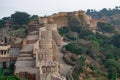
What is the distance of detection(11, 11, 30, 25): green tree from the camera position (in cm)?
6469

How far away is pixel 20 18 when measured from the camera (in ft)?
214

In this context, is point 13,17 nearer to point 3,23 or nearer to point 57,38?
point 3,23

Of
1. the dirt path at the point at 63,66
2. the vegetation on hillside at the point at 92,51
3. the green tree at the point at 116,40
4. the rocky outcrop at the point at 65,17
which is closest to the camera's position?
the dirt path at the point at 63,66

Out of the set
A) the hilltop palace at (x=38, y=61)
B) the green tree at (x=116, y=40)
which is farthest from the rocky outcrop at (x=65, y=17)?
the hilltop palace at (x=38, y=61)

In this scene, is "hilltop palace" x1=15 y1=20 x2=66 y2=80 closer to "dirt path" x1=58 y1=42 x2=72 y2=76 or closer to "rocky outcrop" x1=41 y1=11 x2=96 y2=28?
"dirt path" x1=58 y1=42 x2=72 y2=76

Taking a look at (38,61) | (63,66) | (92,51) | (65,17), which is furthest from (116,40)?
(38,61)

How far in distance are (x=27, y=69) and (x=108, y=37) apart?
26.7 m

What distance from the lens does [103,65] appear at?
50156 millimetres

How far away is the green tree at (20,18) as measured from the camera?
2547 inches

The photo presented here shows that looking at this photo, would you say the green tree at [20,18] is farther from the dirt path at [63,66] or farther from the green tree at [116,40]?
the dirt path at [63,66]

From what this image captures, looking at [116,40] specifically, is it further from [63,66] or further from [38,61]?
[38,61]

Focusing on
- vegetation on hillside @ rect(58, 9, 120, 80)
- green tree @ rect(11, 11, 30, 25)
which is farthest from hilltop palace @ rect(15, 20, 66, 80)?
green tree @ rect(11, 11, 30, 25)

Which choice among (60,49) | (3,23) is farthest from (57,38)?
(3,23)

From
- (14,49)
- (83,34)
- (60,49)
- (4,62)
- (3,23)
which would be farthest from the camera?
(3,23)
